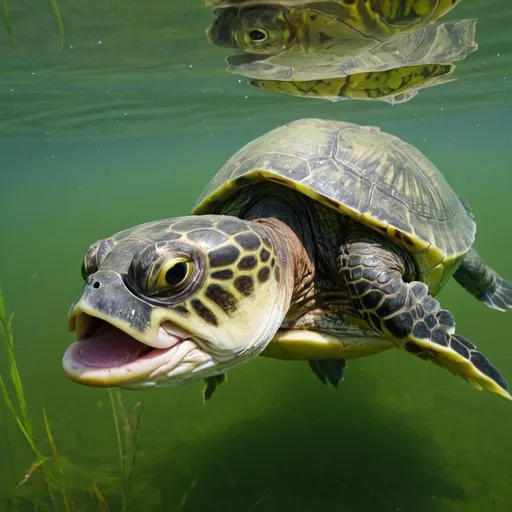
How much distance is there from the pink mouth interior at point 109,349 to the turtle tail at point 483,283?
4670mm

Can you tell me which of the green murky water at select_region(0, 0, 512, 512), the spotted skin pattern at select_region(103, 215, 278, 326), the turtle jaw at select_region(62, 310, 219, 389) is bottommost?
the green murky water at select_region(0, 0, 512, 512)

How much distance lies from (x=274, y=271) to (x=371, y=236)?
1.17m

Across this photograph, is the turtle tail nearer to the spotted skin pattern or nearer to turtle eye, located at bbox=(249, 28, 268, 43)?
the spotted skin pattern

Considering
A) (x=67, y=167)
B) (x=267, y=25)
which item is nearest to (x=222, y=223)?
(x=267, y=25)

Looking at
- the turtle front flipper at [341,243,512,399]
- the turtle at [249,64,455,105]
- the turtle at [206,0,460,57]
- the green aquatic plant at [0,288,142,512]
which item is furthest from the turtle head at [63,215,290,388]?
the turtle at [249,64,455,105]

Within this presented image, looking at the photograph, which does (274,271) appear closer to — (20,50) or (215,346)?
(215,346)

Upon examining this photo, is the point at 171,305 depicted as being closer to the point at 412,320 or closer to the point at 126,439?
the point at 412,320

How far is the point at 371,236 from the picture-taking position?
362 cm

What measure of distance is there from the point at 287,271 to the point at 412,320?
893 mm

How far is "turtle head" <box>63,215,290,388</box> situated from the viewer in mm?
2199

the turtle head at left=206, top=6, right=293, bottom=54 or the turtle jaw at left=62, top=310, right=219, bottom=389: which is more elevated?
the turtle head at left=206, top=6, right=293, bottom=54

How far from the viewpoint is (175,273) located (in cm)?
231

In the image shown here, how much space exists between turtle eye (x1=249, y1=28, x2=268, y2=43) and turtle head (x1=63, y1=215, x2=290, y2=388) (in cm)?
504

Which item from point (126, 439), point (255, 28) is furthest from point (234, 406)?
point (255, 28)
